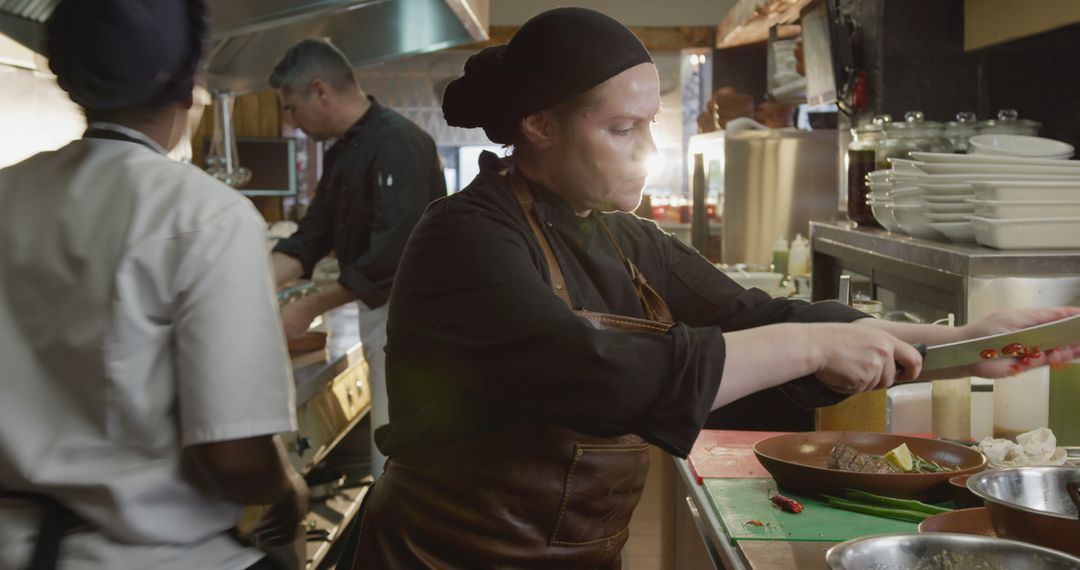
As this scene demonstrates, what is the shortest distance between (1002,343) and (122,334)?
1.35m

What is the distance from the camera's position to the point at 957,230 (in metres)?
2.90

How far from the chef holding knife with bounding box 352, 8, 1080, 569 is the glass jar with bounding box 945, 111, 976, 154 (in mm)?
1703

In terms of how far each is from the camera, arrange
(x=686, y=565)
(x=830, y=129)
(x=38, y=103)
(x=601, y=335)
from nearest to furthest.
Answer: (x=601, y=335), (x=686, y=565), (x=38, y=103), (x=830, y=129)

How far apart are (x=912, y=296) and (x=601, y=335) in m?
1.97

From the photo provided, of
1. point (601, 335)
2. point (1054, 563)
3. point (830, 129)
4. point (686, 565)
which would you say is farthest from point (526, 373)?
point (830, 129)

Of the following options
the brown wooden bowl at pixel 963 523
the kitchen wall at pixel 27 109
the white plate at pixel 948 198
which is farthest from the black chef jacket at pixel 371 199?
the brown wooden bowl at pixel 963 523

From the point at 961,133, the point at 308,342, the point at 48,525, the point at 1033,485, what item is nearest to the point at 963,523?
the point at 1033,485

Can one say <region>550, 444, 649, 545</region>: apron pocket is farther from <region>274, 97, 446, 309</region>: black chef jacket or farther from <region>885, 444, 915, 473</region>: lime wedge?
<region>274, 97, 446, 309</region>: black chef jacket

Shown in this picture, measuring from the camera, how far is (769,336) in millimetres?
1641

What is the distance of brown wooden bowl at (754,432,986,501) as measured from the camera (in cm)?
191

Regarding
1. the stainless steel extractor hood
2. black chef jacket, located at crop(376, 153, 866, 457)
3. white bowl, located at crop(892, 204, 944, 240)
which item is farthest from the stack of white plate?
the stainless steel extractor hood

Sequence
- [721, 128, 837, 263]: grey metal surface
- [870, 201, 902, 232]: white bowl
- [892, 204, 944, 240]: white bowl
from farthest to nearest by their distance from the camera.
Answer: [721, 128, 837, 263]: grey metal surface < [870, 201, 902, 232]: white bowl < [892, 204, 944, 240]: white bowl

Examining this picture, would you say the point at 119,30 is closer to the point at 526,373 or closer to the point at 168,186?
the point at 168,186

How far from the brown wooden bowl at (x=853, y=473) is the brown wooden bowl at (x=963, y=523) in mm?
176
